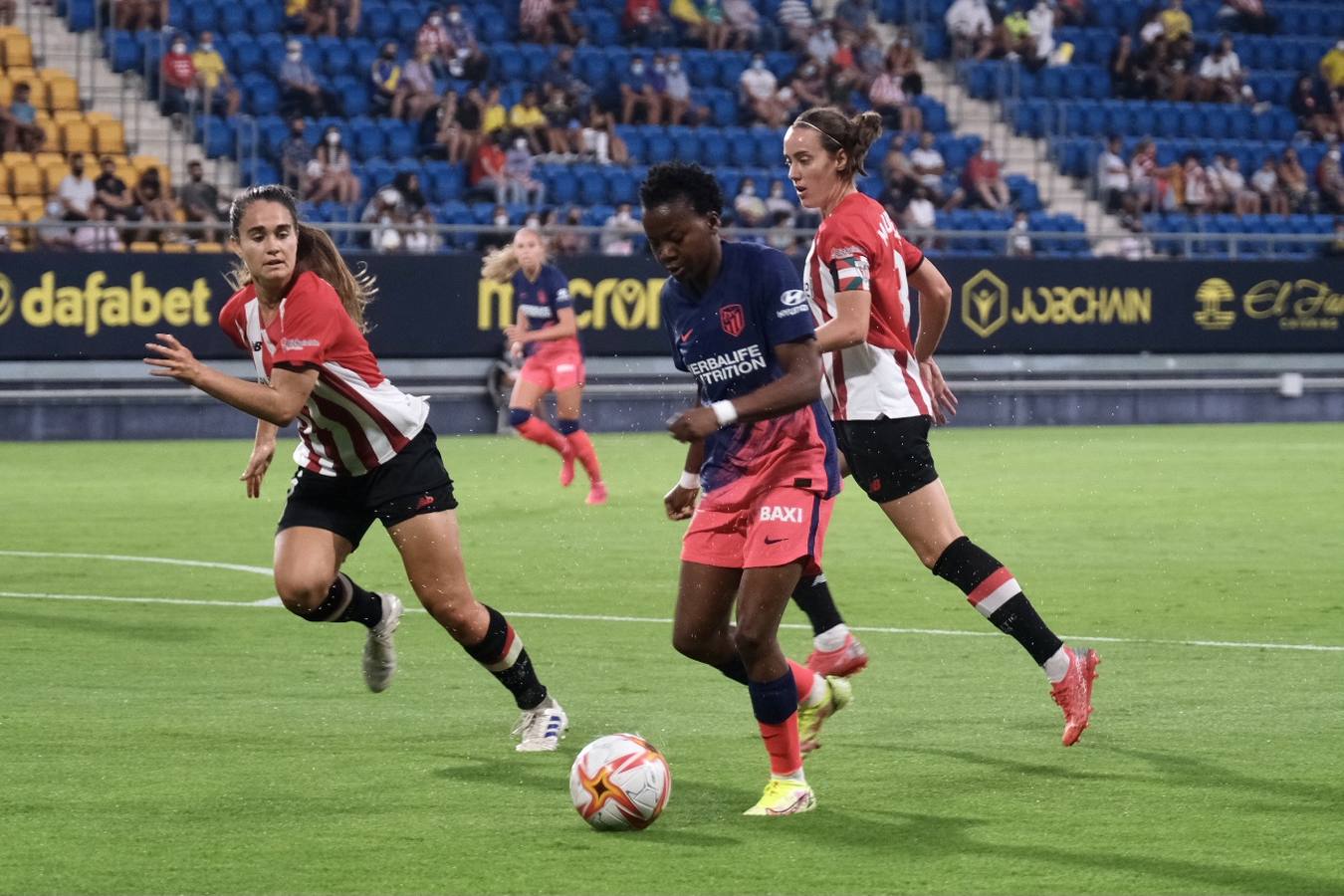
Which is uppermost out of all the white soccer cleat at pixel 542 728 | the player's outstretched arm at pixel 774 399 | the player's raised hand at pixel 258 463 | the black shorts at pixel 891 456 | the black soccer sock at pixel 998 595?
the player's outstretched arm at pixel 774 399

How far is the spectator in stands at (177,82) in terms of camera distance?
25281 millimetres

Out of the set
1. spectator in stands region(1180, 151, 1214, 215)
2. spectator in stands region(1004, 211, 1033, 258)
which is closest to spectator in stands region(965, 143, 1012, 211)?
spectator in stands region(1004, 211, 1033, 258)

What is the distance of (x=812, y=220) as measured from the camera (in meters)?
27.9

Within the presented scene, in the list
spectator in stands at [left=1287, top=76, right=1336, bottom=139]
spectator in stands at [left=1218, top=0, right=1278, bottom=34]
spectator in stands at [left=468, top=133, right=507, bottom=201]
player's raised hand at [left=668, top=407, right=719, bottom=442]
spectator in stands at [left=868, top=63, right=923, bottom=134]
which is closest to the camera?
player's raised hand at [left=668, top=407, right=719, bottom=442]

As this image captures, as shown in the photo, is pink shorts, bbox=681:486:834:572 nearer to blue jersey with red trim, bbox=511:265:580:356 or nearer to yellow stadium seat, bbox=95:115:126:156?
blue jersey with red trim, bbox=511:265:580:356

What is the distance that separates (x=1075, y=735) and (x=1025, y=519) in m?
8.78

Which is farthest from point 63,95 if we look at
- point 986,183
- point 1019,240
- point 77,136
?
point 1019,240

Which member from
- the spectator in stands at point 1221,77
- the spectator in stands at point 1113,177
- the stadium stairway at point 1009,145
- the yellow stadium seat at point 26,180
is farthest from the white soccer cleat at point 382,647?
the spectator in stands at point 1221,77

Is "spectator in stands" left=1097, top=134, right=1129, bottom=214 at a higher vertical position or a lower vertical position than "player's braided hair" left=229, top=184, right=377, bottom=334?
lower

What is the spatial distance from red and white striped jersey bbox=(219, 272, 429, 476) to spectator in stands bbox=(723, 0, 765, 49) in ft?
77.7

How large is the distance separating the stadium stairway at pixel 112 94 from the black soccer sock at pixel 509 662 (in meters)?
18.5

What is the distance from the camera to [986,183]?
2948 cm

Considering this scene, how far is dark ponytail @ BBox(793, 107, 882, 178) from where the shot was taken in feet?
24.3

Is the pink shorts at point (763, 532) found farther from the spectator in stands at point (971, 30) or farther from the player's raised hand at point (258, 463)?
the spectator in stands at point (971, 30)
